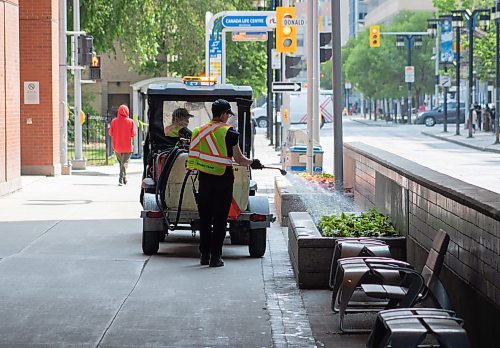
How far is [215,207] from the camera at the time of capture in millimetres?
12523

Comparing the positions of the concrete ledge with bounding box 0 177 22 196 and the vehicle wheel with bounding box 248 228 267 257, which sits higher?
the concrete ledge with bounding box 0 177 22 196

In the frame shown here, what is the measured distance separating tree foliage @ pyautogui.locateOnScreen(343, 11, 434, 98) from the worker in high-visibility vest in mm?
81128

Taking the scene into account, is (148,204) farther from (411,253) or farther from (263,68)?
(263,68)

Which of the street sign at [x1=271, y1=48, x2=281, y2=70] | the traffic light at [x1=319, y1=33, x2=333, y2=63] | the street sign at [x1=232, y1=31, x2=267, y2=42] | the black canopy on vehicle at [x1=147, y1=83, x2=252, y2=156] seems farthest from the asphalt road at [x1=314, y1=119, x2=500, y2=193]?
the black canopy on vehicle at [x1=147, y1=83, x2=252, y2=156]

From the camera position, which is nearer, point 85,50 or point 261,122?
point 85,50

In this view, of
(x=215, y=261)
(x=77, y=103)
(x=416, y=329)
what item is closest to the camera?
(x=416, y=329)

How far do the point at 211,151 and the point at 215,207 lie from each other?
2.05 ft

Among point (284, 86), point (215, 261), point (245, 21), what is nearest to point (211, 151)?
point (215, 261)

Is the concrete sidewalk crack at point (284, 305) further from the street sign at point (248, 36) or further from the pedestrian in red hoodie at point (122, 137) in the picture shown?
the street sign at point (248, 36)

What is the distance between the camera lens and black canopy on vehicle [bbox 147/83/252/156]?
15.3 m

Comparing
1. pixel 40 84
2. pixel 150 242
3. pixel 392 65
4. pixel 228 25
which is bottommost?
pixel 150 242

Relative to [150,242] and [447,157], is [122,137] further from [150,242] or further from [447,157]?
[447,157]

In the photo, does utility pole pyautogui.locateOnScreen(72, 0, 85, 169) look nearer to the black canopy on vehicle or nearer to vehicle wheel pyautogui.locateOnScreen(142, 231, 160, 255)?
the black canopy on vehicle

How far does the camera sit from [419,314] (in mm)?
6855
